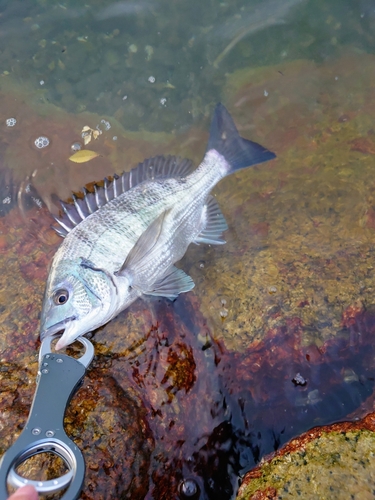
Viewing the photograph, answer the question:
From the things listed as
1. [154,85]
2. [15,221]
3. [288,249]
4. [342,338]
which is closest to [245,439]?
[342,338]

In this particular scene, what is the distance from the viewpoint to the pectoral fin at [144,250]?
10.00ft

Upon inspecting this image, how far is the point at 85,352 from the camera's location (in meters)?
2.75

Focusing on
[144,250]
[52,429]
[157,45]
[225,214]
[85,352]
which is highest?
[157,45]

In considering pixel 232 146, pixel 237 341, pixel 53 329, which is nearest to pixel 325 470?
pixel 237 341

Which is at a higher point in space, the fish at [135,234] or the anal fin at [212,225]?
the fish at [135,234]

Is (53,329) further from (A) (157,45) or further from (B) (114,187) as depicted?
(A) (157,45)

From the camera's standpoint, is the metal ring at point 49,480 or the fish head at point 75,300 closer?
the metal ring at point 49,480

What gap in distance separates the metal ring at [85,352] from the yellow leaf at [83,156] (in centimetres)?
238

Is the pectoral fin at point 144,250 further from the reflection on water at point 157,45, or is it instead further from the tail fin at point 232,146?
the reflection on water at point 157,45

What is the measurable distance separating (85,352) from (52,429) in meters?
0.62

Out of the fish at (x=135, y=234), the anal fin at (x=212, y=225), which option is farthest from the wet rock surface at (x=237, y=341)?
the fish at (x=135, y=234)

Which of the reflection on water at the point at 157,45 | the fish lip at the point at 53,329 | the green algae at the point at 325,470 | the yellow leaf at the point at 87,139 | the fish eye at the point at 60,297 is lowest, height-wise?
the green algae at the point at 325,470

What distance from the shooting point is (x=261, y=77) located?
4.82 m

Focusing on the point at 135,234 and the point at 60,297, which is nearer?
the point at 60,297
